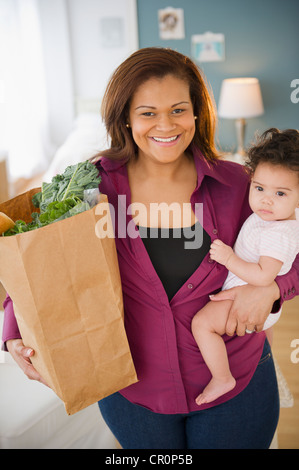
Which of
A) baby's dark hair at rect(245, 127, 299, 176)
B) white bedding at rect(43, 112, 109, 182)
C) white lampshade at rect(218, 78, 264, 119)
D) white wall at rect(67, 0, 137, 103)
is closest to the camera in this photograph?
baby's dark hair at rect(245, 127, 299, 176)

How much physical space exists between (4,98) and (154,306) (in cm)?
428

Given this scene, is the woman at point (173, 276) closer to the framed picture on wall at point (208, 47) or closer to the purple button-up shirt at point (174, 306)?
the purple button-up shirt at point (174, 306)

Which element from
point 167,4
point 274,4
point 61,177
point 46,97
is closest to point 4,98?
point 46,97

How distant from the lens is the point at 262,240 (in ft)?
3.85

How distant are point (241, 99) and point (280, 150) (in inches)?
125

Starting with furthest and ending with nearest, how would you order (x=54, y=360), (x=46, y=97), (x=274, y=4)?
(x=46, y=97) < (x=274, y=4) < (x=54, y=360)

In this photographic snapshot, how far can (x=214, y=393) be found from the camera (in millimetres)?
1151

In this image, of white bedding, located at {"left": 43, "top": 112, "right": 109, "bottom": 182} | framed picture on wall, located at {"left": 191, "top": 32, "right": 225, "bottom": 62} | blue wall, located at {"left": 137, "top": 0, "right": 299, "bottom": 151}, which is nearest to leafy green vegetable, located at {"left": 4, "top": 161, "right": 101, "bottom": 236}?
white bedding, located at {"left": 43, "top": 112, "right": 109, "bottom": 182}

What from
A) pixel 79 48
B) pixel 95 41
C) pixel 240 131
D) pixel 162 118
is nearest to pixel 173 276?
pixel 162 118

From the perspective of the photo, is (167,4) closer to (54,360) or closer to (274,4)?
(274,4)

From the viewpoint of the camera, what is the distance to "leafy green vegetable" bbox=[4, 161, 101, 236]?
0.95 metres

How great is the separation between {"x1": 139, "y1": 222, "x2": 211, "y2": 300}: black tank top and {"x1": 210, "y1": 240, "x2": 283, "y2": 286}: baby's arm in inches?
1.9

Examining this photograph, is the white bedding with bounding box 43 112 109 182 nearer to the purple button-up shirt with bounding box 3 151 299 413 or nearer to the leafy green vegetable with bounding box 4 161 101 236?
the purple button-up shirt with bounding box 3 151 299 413

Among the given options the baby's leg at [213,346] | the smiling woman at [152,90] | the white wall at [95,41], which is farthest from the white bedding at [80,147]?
the baby's leg at [213,346]
